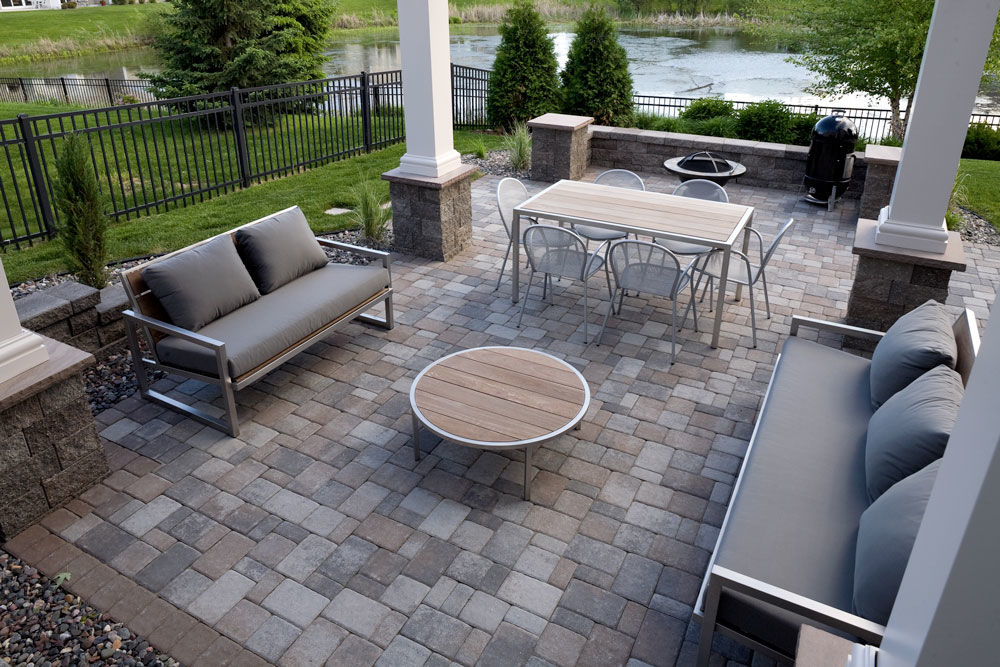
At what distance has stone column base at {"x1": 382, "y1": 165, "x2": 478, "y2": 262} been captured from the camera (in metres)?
6.85

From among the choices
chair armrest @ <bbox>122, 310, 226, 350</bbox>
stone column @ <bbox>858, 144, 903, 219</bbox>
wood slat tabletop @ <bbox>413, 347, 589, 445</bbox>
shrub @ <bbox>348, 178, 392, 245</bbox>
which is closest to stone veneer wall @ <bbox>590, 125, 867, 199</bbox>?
stone column @ <bbox>858, 144, 903, 219</bbox>

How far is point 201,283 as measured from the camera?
454 centimetres

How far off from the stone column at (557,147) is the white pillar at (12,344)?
704 centimetres

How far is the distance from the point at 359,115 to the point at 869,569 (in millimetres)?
10909

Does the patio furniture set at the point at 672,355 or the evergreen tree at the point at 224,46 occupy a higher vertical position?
the evergreen tree at the point at 224,46

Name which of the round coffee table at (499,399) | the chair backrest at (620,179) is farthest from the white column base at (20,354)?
the chair backrest at (620,179)

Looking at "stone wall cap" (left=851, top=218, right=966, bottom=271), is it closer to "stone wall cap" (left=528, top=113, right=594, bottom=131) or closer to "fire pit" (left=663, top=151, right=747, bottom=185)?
"fire pit" (left=663, top=151, right=747, bottom=185)

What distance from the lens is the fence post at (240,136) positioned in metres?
8.72

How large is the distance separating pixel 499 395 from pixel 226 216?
5357mm

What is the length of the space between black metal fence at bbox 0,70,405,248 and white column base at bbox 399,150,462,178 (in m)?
2.72

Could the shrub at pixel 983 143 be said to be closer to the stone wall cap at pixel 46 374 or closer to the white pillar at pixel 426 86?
the white pillar at pixel 426 86

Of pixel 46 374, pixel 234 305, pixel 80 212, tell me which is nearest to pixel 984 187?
pixel 234 305

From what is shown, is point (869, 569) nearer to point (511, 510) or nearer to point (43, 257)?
point (511, 510)

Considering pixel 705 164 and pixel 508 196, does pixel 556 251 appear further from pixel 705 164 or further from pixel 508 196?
pixel 705 164
